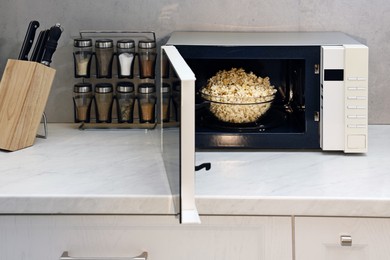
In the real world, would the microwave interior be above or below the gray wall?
below

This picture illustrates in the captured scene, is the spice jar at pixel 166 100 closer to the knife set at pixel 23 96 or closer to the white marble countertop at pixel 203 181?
the white marble countertop at pixel 203 181

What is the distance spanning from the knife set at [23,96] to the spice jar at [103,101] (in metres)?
0.21

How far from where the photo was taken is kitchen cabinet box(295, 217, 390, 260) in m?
1.55

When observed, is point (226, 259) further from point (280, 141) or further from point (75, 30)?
point (75, 30)

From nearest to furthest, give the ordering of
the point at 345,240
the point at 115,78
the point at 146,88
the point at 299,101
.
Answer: the point at 345,240 → the point at 299,101 → the point at 146,88 → the point at 115,78

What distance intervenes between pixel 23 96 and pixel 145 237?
555 mm

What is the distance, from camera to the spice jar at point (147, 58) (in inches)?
83.1

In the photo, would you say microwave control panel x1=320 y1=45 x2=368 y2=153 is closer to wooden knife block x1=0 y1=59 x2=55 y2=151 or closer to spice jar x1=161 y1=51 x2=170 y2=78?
spice jar x1=161 y1=51 x2=170 y2=78

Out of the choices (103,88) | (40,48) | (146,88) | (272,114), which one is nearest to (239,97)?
(272,114)

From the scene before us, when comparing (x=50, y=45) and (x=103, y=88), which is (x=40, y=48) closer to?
(x=50, y=45)

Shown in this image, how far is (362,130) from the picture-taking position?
1.83 metres

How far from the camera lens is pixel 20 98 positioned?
191 cm

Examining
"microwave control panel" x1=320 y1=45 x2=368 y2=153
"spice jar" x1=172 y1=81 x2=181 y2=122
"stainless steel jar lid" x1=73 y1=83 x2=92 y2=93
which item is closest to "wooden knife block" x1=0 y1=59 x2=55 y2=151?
"stainless steel jar lid" x1=73 y1=83 x2=92 y2=93

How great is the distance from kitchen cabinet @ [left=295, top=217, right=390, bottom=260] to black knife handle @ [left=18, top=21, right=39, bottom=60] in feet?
2.85
